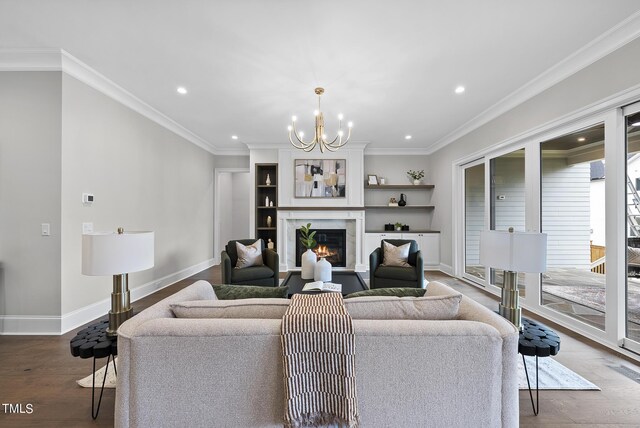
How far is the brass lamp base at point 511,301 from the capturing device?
1.79m

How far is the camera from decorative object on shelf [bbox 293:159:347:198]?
5918mm

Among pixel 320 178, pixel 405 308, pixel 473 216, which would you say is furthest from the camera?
pixel 320 178

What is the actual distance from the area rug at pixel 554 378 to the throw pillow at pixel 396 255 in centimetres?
180

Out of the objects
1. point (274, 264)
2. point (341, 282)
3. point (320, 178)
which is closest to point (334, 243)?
point (320, 178)

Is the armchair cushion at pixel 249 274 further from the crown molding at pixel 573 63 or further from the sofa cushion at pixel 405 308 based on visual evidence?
the crown molding at pixel 573 63

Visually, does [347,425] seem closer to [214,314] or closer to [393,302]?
[393,302]

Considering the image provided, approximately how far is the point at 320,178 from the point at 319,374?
16.2 feet

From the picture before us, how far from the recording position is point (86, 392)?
194cm

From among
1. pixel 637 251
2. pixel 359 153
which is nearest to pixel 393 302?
pixel 637 251

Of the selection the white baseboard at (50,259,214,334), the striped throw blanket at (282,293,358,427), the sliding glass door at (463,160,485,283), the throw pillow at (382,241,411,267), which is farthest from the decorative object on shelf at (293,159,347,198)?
the striped throw blanket at (282,293,358,427)

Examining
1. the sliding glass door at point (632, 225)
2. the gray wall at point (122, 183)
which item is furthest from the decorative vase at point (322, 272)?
the sliding glass door at point (632, 225)

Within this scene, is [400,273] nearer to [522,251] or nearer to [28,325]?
[522,251]

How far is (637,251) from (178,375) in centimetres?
354

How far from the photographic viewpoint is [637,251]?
7.92 ft
